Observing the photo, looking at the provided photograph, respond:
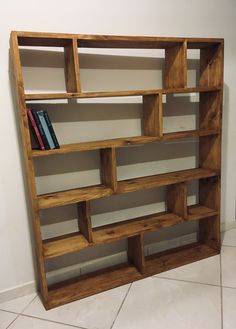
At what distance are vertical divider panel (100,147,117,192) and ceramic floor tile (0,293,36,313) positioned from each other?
897 millimetres

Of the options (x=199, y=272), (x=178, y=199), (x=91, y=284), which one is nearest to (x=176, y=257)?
(x=199, y=272)

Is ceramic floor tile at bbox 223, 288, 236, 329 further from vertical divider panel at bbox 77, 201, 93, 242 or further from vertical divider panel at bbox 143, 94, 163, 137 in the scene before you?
vertical divider panel at bbox 143, 94, 163, 137

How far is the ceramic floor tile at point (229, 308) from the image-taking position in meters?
1.53

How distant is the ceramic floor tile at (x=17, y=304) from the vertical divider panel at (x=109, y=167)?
2.94 feet

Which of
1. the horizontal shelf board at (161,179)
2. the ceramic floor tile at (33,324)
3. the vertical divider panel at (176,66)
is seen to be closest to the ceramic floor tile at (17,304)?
the ceramic floor tile at (33,324)

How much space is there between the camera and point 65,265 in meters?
1.96

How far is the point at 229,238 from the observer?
8.11ft

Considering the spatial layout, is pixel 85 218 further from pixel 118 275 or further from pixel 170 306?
pixel 170 306

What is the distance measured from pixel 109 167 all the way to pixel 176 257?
0.93m

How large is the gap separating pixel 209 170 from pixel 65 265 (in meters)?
1.26

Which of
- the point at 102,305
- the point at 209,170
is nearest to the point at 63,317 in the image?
the point at 102,305

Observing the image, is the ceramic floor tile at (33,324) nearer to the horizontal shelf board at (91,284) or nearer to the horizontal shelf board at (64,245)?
the horizontal shelf board at (91,284)

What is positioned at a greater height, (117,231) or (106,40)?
(106,40)

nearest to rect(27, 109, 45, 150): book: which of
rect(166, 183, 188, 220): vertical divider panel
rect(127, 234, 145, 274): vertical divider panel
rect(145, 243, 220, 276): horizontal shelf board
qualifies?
rect(127, 234, 145, 274): vertical divider panel
